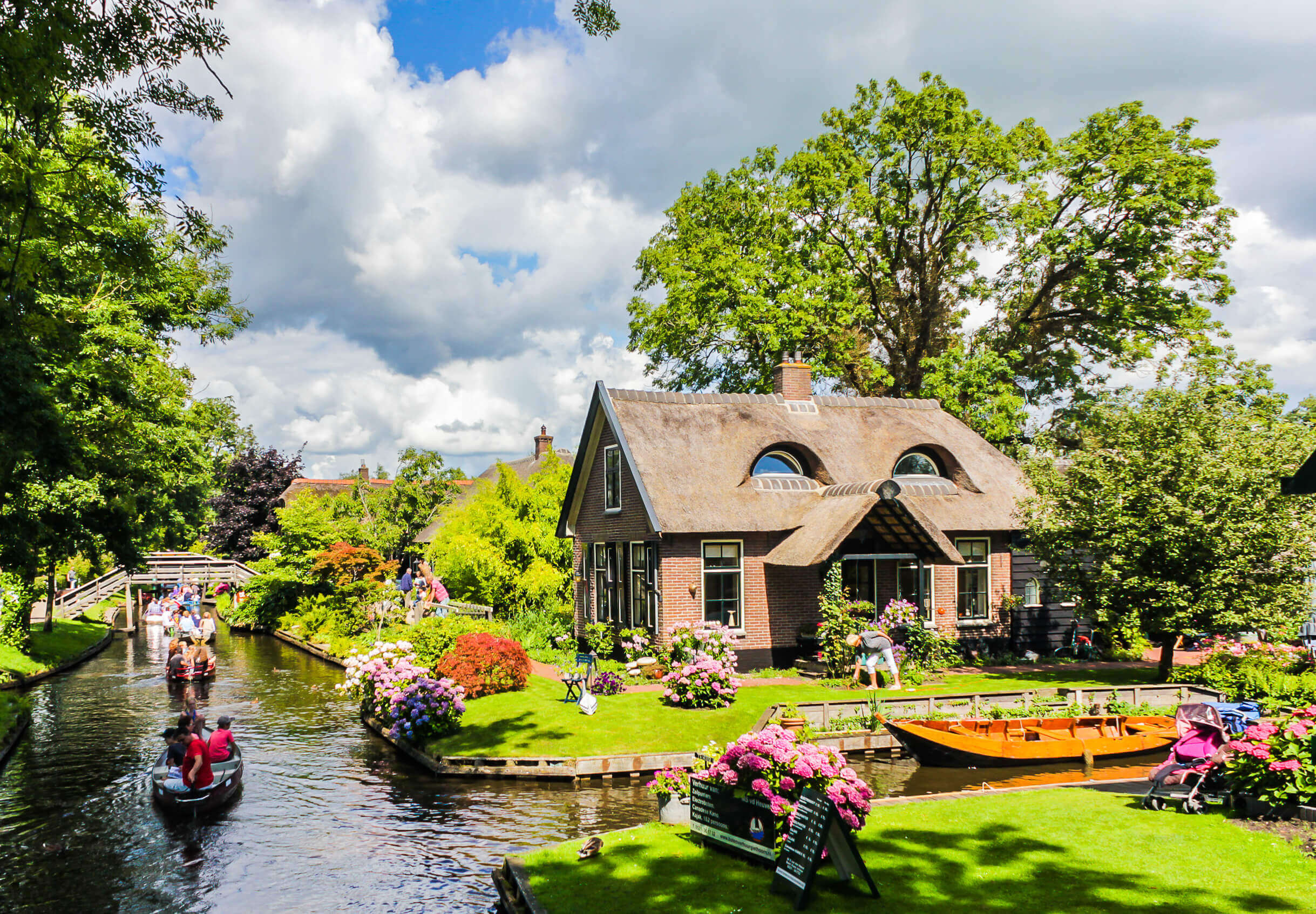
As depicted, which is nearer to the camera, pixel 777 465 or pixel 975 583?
pixel 777 465

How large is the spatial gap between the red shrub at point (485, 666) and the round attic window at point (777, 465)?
831 cm

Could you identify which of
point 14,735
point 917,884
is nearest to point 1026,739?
point 917,884

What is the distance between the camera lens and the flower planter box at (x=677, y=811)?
10445 mm

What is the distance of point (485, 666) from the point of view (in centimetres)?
1888

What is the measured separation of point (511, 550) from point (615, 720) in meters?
14.8

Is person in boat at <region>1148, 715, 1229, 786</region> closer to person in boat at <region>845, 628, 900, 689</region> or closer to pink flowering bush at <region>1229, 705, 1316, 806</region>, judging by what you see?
pink flowering bush at <region>1229, 705, 1316, 806</region>

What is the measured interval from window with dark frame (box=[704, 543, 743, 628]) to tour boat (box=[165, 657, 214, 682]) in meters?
14.6

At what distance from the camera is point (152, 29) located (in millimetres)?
11164

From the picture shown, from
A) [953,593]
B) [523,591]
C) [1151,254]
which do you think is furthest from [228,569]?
[1151,254]

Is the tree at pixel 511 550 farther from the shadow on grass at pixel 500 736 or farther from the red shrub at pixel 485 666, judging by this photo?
the shadow on grass at pixel 500 736

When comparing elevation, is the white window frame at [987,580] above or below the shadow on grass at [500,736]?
above

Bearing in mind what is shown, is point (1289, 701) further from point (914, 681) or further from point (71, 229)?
point (71, 229)

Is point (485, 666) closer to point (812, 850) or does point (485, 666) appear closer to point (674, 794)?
point (674, 794)

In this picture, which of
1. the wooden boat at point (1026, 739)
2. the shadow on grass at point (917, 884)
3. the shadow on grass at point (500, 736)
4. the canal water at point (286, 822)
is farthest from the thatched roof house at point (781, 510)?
the shadow on grass at point (917, 884)
